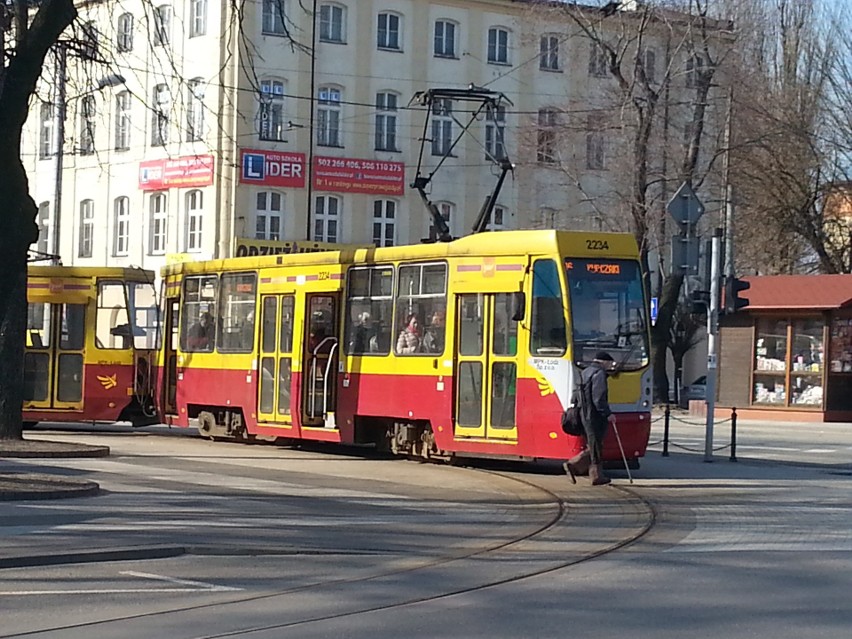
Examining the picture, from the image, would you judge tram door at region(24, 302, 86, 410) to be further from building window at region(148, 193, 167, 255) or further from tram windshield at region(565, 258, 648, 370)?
building window at region(148, 193, 167, 255)

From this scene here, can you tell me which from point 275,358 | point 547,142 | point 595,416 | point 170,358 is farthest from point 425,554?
point 547,142

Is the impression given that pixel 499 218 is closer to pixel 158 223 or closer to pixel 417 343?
pixel 158 223

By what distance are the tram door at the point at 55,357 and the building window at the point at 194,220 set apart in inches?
1022

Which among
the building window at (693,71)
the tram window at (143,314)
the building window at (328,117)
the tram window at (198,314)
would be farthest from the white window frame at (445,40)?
the tram window at (198,314)

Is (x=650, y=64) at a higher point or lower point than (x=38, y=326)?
higher

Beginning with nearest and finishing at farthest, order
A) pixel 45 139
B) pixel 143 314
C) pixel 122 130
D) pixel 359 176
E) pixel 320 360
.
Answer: pixel 320 360 → pixel 143 314 → pixel 45 139 → pixel 359 176 → pixel 122 130

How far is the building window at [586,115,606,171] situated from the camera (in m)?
43.0

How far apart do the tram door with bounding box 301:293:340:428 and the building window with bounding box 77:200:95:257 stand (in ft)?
118

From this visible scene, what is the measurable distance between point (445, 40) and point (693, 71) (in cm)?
1721

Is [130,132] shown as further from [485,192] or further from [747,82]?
[747,82]

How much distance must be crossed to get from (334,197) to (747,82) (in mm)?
17516

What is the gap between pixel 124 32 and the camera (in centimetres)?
2228

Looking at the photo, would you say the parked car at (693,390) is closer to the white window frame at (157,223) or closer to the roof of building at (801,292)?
the roof of building at (801,292)

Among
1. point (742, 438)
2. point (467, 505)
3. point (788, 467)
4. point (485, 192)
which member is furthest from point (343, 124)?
point (467, 505)
